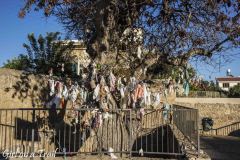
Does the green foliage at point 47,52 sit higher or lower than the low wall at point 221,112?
higher

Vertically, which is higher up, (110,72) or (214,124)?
(110,72)

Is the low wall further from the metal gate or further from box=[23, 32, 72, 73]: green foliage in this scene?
the metal gate

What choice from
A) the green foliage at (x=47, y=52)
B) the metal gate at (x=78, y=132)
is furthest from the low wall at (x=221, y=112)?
the metal gate at (x=78, y=132)

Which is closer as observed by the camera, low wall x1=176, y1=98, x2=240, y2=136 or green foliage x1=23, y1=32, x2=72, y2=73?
green foliage x1=23, y1=32, x2=72, y2=73

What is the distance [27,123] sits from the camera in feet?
45.5

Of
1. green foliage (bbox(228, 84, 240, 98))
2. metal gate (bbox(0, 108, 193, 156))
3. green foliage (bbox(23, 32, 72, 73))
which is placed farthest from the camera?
green foliage (bbox(228, 84, 240, 98))

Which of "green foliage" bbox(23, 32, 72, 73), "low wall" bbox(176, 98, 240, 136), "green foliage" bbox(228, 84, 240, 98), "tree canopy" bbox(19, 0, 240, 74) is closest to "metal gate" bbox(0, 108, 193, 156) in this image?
"tree canopy" bbox(19, 0, 240, 74)

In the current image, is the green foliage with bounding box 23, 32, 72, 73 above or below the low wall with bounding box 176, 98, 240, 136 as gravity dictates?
above

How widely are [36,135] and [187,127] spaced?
4837 mm

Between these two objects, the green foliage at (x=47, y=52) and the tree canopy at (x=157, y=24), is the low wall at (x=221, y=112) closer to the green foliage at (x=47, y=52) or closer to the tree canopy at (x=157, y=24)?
the green foliage at (x=47, y=52)

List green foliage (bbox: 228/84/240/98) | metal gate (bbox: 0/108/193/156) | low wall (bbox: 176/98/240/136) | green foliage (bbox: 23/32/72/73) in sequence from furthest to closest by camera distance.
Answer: green foliage (bbox: 228/84/240/98) → low wall (bbox: 176/98/240/136) → green foliage (bbox: 23/32/72/73) → metal gate (bbox: 0/108/193/156)

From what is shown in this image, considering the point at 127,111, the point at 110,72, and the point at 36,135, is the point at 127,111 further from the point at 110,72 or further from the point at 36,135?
the point at 36,135

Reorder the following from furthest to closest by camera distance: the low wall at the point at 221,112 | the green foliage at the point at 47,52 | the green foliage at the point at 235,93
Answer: the green foliage at the point at 235,93 < the low wall at the point at 221,112 < the green foliage at the point at 47,52

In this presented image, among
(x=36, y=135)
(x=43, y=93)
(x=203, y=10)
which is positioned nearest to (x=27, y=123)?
(x=36, y=135)
